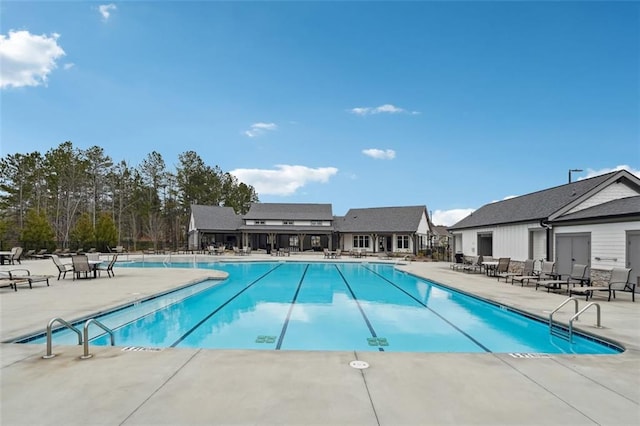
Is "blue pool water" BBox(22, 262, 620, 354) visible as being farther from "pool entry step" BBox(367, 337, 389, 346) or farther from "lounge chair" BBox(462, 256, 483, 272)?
"lounge chair" BBox(462, 256, 483, 272)

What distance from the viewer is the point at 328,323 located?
8.59m

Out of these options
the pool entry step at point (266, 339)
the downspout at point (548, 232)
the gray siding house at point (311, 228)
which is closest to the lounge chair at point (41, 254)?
the gray siding house at point (311, 228)

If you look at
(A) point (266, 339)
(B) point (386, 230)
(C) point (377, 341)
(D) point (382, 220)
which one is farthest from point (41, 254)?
(D) point (382, 220)

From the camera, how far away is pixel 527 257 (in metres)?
16.1

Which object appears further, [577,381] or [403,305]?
[403,305]

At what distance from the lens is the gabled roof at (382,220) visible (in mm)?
35469

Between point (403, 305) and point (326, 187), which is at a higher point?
point (326, 187)

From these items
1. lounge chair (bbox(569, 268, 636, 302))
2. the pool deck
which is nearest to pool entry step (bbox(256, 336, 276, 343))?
the pool deck

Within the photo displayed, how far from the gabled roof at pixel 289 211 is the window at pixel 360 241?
356 cm

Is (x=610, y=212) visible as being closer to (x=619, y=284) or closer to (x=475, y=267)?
(x=619, y=284)

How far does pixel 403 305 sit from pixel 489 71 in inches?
582

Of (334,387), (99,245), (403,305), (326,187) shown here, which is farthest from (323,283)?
(326,187)

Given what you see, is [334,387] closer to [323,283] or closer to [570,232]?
[323,283]

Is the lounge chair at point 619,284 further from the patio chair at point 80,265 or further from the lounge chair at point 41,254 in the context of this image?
the lounge chair at point 41,254
